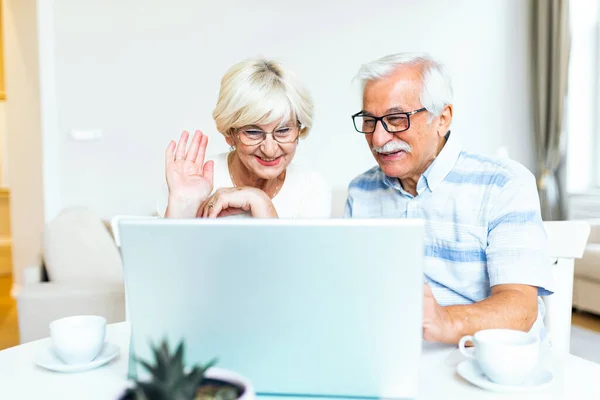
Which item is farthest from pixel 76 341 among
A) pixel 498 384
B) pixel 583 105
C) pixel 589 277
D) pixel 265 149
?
pixel 583 105

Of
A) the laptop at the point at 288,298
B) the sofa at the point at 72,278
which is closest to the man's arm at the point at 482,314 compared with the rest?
the laptop at the point at 288,298

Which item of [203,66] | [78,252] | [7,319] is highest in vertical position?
[203,66]

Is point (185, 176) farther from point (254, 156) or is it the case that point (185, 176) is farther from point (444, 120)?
point (444, 120)

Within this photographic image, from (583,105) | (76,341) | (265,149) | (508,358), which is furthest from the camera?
(583,105)

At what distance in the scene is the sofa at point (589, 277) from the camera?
12.4 ft

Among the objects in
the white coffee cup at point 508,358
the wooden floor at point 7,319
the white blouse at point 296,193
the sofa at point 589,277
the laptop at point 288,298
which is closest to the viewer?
the laptop at point 288,298

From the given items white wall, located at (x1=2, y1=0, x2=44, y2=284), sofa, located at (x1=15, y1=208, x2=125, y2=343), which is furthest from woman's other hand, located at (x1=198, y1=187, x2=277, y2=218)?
white wall, located at (x1=2, y1=0, x2=44, y2=284)

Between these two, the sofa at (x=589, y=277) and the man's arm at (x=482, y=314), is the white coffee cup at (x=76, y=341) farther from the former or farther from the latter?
the sofa at (x=589, y=277)

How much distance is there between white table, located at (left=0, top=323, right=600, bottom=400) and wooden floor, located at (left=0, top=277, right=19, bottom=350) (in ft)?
8.59

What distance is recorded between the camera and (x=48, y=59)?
3832 millimetres

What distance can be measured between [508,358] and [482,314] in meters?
0.28

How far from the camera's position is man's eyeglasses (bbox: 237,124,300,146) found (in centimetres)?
168

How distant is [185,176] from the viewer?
1.43 meters

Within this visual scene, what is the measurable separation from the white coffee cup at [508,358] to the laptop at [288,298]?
16cm
